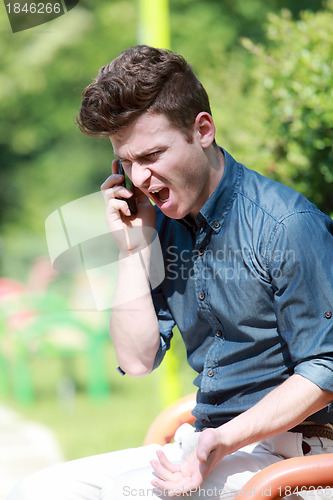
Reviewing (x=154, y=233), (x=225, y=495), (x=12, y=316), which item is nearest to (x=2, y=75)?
(x=12, y=316)

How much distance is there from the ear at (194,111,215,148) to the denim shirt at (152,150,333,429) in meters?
0.10

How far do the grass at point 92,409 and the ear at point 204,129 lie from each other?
241 centimetres

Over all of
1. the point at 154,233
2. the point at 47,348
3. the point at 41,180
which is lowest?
the point at 41,180

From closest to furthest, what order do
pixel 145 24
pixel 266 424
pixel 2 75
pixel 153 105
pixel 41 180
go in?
pixel 266 424 → pixel 153 105 → pixel 145 24 → pixel 2 75 → pixel 41 180

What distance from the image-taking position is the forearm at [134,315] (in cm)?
209

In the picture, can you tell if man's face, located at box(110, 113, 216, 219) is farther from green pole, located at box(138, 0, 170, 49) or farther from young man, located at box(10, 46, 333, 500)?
green pole, located at box(138, 0, 170, 49)

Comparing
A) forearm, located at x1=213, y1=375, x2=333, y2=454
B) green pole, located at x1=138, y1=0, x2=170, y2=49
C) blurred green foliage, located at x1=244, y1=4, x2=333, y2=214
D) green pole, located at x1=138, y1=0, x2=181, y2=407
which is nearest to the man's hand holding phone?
forearm, located at x1=213, y1=375, x2=333, y2=454

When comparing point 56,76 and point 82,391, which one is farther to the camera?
point 56,76

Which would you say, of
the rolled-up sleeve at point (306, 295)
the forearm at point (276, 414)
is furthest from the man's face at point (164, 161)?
the forearm at point (276, 414)

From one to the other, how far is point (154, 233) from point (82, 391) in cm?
441

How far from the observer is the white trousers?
69.9 inches

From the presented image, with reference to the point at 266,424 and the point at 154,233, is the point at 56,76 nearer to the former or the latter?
the point at 154,233

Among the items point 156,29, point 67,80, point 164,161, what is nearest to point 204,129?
point 164,161

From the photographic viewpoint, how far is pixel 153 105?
6.07 feet
